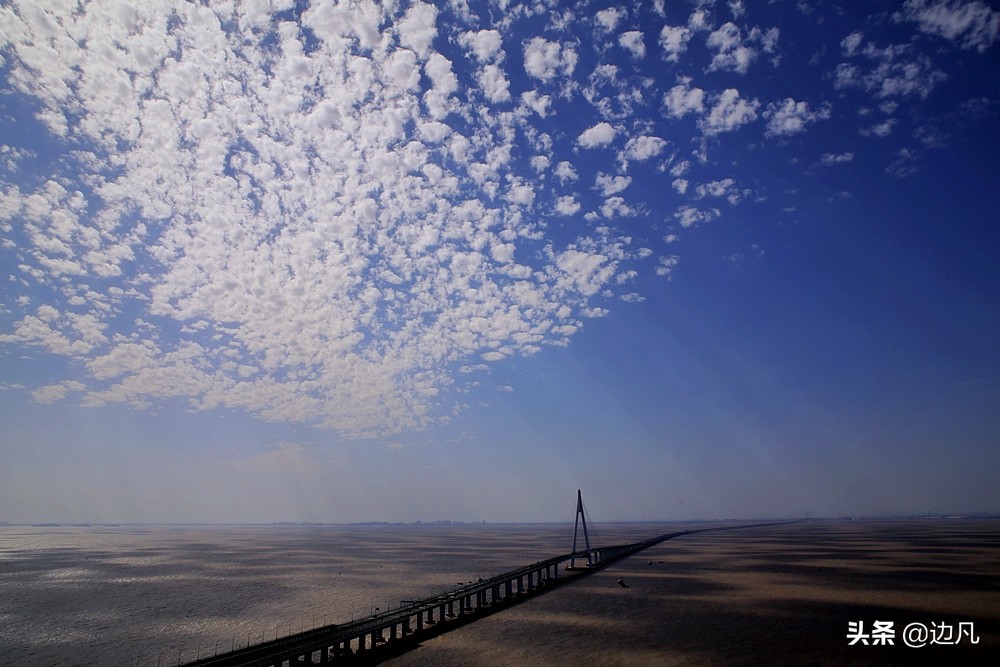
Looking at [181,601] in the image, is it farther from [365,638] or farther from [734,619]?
[734,619]

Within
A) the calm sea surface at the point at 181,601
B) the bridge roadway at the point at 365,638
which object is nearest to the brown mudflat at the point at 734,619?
the bridge roadway at the point at 365,638

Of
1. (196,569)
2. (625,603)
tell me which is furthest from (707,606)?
(196,569)

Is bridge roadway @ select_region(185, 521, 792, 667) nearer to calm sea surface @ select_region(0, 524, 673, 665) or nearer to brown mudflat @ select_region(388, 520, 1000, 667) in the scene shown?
brown mudflat @ select_region(388, 520, 1000, 667)

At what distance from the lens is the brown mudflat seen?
2702 centimetres

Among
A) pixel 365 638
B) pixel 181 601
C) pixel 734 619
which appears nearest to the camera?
pixel 365 638

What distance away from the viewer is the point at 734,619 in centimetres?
3544

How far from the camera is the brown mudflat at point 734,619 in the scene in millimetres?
27016

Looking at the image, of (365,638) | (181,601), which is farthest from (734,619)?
(181,601)

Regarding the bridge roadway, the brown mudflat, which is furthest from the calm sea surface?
the brown mudflat

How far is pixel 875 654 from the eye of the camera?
26750 millimetres

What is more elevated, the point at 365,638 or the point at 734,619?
the point at 365,638

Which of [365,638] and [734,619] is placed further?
[734,619]

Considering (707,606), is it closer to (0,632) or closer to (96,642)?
(96,642)

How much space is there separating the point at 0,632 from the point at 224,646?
1782 cm
